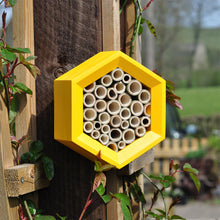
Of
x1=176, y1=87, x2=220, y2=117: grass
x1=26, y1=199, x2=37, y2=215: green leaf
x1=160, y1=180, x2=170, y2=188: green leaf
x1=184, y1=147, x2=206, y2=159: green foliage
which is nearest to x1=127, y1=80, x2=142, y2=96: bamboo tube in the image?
x1=160, y1=180, x2=170, y2=188: green leaf

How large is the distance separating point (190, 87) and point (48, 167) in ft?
45.3

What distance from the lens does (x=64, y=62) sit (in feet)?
3.51

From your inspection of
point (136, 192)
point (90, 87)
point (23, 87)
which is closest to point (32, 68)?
point (23, 87)

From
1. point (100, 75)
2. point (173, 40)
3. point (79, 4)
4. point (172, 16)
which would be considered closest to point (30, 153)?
point (100, 75)

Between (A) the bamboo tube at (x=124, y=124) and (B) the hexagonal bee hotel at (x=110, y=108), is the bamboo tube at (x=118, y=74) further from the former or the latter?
(A) the bamboo tube at (x=124, y=124)

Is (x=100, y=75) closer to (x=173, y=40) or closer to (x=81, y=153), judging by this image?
(x=81, y=153)

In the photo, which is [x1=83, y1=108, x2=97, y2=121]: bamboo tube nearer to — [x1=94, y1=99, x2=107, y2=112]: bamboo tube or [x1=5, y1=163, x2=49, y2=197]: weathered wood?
[x1=94, y1=99, x2=107, y2=112]: bamboo tube

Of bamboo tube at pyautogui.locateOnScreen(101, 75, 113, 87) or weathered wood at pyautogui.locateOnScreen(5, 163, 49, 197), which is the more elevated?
bamboo tube at pyautogui.locateOnScreen(101, 75, 113, 87)

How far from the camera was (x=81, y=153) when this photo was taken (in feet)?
3.34

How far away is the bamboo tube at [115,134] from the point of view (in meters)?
1.03

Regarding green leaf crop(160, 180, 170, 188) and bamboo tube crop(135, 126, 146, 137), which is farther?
green leaf crop(160, 180, 170, 188)

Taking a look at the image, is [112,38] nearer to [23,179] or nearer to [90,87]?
[90,87]

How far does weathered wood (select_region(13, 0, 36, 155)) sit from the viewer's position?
1.06m

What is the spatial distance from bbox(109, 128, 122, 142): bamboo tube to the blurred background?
1.01ft
